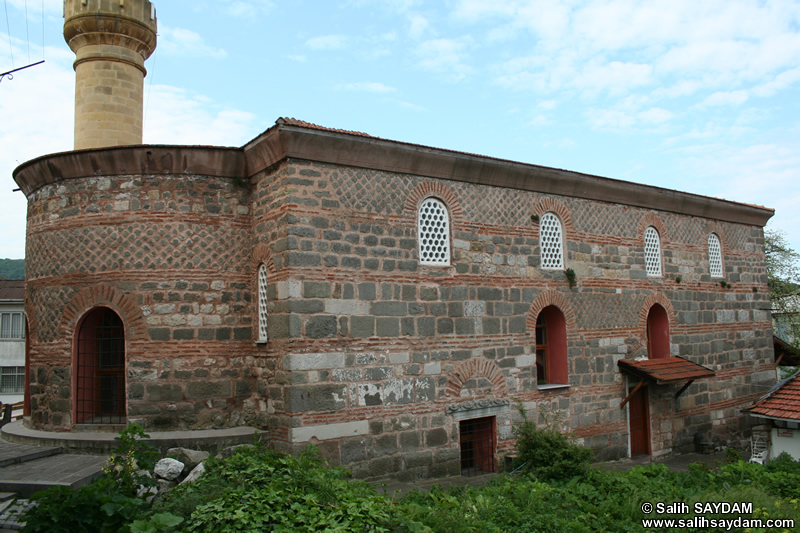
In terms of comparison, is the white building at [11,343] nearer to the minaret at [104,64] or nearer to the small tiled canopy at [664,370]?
the minaret at [104,64]

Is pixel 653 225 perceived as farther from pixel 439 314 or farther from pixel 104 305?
pixel 104 305

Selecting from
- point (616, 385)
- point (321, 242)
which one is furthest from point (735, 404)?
point (321, 242)

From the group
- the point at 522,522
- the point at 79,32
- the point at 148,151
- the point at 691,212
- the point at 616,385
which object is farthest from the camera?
the point at 691,212

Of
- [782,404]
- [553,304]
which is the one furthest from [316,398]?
[782,404]

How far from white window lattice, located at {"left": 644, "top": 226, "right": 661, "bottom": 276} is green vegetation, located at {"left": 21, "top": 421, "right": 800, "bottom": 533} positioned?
15.9 ft

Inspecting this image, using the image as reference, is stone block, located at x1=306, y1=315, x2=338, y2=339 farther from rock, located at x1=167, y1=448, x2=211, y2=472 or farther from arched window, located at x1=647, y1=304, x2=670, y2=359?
arched window, located at x1=647, y1=304, x2=670, y2=359

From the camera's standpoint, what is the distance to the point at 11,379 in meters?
23.5

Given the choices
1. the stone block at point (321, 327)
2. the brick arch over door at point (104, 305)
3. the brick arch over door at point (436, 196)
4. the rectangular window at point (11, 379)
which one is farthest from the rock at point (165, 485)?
the rectangular window at point (11, 379)

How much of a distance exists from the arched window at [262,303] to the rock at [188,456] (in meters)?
1.73

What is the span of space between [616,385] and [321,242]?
6491 millimetres

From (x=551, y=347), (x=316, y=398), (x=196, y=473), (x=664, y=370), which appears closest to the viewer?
(x=196, y=473)

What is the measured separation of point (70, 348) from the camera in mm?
8953

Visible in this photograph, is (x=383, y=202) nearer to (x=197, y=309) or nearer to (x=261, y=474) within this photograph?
(x=197, y=309)

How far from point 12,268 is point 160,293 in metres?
44.3
